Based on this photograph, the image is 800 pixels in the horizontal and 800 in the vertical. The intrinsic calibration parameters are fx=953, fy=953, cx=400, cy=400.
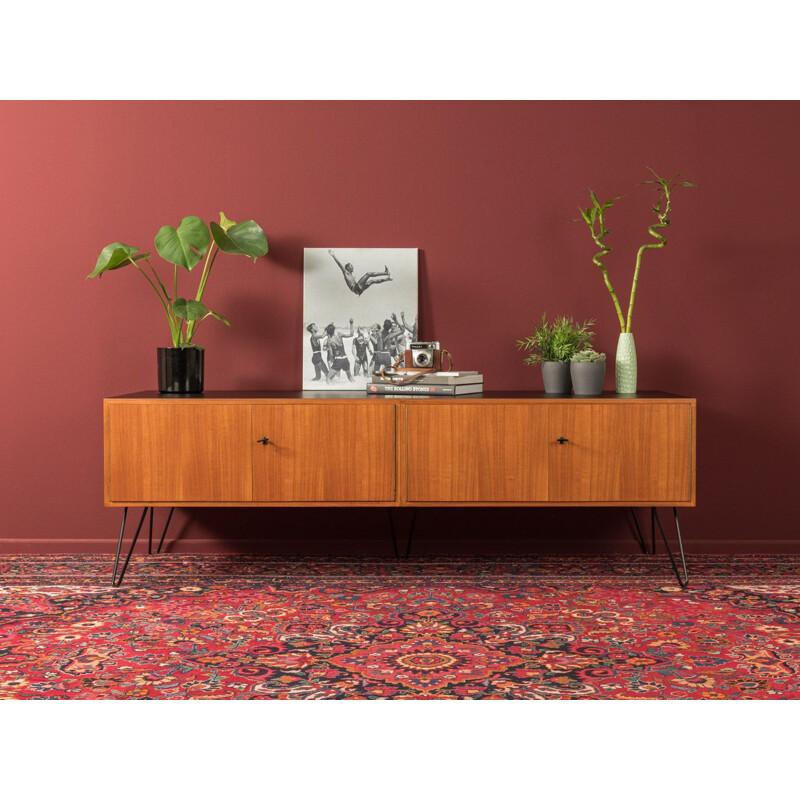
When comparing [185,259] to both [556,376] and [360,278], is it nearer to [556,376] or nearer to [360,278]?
[360,278]

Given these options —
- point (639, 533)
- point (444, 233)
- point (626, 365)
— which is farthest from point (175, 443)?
point (639, 533)

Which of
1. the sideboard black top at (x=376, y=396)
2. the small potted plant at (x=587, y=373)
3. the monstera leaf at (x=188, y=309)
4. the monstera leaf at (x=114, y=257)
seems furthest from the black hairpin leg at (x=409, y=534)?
the monstera leaf at (x=114, y=257)

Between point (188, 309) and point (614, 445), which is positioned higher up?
point (188, 309)

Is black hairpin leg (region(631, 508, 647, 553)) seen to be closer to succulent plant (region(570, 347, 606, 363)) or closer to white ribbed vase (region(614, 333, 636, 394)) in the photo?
white ribbed vase (region(614, 333, 636, 394))

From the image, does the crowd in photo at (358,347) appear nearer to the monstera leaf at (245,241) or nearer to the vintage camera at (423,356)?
the vintage camera at (423,356)

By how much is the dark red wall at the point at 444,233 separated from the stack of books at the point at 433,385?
48 cm

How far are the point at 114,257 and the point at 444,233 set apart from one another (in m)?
1.48

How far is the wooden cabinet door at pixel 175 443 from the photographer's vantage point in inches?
150

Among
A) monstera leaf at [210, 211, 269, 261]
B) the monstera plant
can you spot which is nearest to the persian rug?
the monstera plant

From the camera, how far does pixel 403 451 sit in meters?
3.80

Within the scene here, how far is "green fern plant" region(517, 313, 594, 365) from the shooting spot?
4051mm

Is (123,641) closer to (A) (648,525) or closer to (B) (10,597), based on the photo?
(B) (10,597)

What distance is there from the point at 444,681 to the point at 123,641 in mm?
1100

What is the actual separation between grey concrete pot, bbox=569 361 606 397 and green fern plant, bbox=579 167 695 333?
320 millimetres
